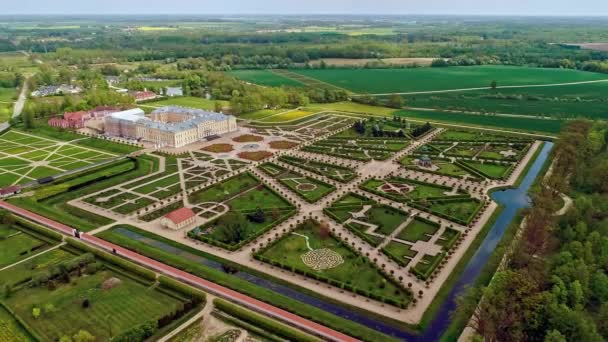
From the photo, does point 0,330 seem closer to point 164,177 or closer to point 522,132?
point 164,177

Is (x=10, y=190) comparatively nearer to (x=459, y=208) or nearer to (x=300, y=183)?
(x=300, y=183)

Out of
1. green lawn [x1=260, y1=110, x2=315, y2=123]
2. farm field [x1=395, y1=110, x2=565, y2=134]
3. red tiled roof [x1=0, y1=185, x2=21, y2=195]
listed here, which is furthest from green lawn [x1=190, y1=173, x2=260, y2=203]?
farm field [x1=395, y1=110, x2=565, y2=134]

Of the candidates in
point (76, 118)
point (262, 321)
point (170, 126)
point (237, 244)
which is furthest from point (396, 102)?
point (262, 321)

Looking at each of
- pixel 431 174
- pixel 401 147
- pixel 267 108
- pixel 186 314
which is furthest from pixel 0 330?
pixel 267 108

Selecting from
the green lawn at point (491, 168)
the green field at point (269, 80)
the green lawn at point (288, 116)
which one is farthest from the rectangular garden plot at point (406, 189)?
the green field at point (269, 80)

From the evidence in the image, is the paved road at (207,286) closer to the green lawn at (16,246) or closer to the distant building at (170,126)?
the green lawn at (16,246)

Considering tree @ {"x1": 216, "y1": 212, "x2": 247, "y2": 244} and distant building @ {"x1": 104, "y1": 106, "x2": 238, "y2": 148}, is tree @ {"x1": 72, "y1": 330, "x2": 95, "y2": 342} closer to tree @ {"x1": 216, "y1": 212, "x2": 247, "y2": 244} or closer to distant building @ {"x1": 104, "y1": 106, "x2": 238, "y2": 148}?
tree @ {"x1": 216, "y1": 212, "x2": 247, "y2": 244}
